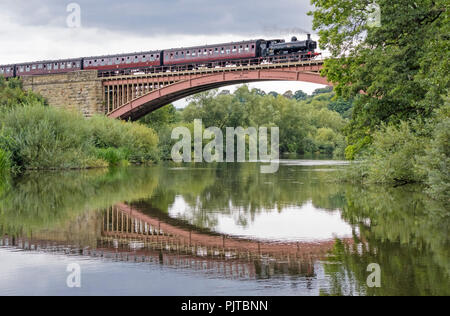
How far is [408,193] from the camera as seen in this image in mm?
17719

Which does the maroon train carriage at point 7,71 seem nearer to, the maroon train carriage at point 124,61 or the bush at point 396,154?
the maroon train carriage at point 124,61

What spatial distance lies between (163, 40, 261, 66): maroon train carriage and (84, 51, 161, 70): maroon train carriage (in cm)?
127

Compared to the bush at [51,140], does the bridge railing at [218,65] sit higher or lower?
higher

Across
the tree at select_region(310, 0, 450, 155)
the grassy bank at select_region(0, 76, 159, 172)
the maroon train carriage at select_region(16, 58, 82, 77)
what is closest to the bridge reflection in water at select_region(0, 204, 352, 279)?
the tree at select_region(310, 0, 450, 155)

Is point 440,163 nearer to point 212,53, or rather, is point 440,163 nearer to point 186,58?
point 212,53

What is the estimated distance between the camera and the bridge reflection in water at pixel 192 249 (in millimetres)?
7285

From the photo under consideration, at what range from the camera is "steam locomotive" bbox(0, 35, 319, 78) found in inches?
1929

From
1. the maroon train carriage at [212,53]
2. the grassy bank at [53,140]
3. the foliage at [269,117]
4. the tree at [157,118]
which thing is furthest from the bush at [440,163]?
the tree at [157,118]

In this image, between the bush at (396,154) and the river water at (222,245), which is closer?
the river water at (222,245)

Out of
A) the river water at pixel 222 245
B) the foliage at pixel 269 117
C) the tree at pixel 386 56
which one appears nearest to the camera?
the river water at pixel 222 245

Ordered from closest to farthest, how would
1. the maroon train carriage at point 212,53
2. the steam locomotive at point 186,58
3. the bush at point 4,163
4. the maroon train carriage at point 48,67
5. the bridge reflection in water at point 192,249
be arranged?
the bridge reflection in water at point 192,249 → the bush at point 4,163 → the steam locomotive at point 186,58 → the maroon train carriage at point 212,53 → the maroon train carriage at point 48,67

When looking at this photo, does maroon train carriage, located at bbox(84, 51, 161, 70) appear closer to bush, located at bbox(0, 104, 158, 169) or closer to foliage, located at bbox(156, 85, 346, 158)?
foliage, located at bbox(156, 85, 346, 158)

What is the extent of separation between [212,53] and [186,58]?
3380 mm

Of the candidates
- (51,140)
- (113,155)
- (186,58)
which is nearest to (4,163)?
(51,140)
